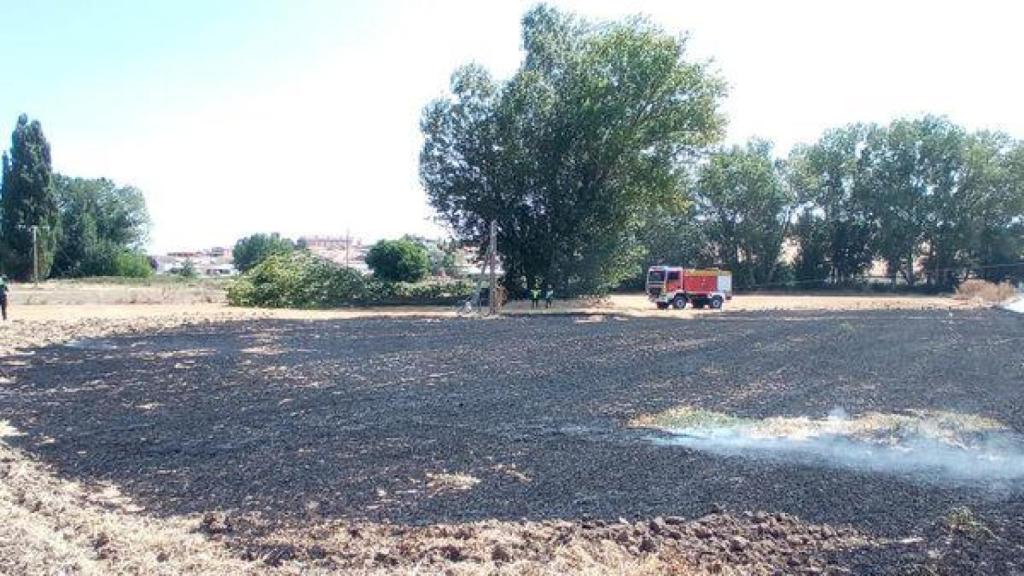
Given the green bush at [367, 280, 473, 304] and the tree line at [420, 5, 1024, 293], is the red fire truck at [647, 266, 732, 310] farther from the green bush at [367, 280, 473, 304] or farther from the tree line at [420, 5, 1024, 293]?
the green bush at [367, 280, 473, 304]

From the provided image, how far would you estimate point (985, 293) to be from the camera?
4997 cm

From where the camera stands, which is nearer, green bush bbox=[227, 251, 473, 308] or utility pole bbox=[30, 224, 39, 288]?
green bush bbox=[227, 251, 473, 308]

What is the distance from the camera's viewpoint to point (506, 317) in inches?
1270

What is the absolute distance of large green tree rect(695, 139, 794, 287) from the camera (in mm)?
60375

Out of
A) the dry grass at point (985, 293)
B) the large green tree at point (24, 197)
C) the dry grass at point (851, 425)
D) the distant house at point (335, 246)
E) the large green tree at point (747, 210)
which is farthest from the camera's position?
the distant house at point (335, 246)

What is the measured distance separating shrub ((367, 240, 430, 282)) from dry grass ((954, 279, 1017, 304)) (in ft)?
118

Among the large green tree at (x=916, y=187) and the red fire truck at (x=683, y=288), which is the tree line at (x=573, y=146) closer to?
the red fire truck at (x=683, y=288)

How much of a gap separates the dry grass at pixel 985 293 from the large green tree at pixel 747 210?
1364 cm

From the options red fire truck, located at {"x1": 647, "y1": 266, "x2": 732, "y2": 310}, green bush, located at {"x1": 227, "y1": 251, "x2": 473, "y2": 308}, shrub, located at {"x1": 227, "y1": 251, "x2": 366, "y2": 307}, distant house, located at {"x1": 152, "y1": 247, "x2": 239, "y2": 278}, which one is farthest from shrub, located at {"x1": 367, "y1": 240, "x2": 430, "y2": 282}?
distant house, located at {"x1": 152, "y1": 247, "x2": 239, "y2": 278}


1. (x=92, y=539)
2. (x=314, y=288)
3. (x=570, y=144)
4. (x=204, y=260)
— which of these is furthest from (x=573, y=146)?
(x=204, y=260)

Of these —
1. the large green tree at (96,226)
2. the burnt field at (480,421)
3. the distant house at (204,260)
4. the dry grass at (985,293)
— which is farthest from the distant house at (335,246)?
the burnt field at (480,421)

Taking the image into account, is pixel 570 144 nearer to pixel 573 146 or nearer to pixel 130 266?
pixel 573 146

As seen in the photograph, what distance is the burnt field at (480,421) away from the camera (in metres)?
6.11

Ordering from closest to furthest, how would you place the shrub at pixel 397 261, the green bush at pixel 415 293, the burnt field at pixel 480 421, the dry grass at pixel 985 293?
1. the burnt field at pixel 480 421
2. the green bush at pixel 415 293
3. the dry grass at pixel 985 293
4. the shrub at pixel 397 261
